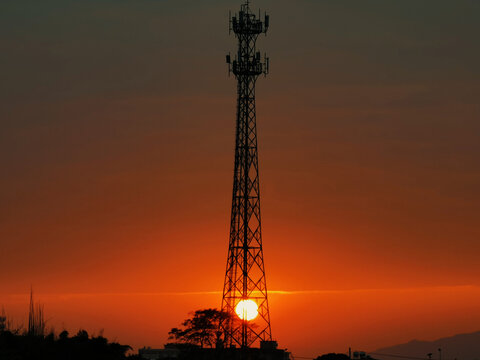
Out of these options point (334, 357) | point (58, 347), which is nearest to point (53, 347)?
point (58, 347)

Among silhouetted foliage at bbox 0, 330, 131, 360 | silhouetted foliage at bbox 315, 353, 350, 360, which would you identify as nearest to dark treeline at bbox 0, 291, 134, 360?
silhouetted foliage at bbox 0, 330, 131, 360

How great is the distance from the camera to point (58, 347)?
100 m

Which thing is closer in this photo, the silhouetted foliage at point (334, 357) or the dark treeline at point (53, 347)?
the dark treeline at point (53, 347)

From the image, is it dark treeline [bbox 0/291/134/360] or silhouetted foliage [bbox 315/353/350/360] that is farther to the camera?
silhouetted foliage [bbox 315/353/350/360]

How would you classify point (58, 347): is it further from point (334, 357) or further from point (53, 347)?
A: point (334, 357)

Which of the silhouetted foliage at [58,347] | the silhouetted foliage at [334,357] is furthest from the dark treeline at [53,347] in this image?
→ the silhouetted foliage at [334,357]

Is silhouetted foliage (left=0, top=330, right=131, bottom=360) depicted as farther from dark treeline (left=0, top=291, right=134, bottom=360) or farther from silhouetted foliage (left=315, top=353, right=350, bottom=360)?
silhouetted foliage (left=315, top=353, right=350, bottom=360)

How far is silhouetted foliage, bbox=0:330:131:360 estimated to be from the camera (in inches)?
3664

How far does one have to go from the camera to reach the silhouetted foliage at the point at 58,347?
93062mm

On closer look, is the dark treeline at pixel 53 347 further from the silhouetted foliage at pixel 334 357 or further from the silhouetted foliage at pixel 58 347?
the silhouetted foliage at pixel 334 357

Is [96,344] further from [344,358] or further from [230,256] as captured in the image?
[344,358]

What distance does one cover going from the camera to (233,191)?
134000 millimetres

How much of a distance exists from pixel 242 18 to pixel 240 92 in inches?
321

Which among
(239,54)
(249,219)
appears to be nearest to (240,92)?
(239,54)
